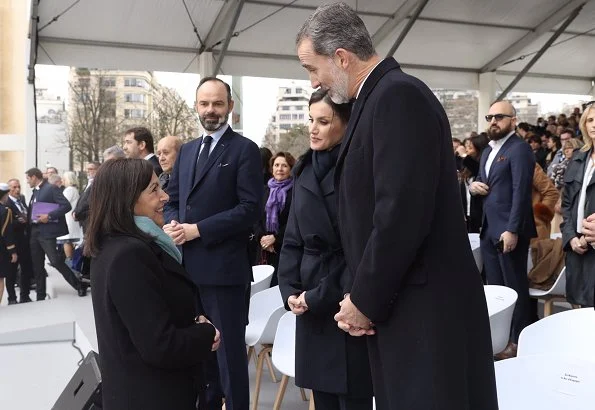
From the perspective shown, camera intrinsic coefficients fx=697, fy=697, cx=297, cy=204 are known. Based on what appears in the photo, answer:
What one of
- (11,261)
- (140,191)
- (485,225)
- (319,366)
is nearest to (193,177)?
(140,191)

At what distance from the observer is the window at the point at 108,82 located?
19.0m

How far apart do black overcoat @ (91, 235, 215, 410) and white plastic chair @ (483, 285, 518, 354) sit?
1.39 m

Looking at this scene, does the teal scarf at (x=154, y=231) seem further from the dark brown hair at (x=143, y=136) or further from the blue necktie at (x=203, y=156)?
the dark brown hair at (x=143, y=136)

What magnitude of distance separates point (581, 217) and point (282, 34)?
886cm

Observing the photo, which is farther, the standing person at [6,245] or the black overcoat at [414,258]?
the standing person at [6,245]

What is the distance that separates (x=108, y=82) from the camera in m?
19.3

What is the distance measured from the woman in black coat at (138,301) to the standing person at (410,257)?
2.03ft

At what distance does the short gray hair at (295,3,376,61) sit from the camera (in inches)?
63.8

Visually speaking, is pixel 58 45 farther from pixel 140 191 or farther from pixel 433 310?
pixel 433 310

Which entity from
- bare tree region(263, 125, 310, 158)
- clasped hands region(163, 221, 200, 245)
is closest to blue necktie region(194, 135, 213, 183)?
clasped hands region(163, 221, 200, 245)

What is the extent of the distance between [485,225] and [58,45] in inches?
328

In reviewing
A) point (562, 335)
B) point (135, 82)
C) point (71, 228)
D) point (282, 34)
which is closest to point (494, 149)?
point (562, 335)

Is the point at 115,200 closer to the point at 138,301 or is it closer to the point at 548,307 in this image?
the point at 138,301

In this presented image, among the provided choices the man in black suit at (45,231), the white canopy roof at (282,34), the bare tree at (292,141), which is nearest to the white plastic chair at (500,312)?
the man in black suit at (45,231)
